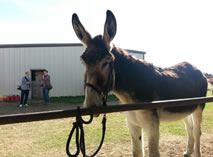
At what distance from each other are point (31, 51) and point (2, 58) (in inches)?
101

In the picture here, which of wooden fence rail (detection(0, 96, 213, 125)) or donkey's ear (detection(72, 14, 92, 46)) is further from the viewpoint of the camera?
donkey's ear (detection(72, 14, 92, 46))

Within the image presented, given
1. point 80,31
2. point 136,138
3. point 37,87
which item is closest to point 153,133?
point 136,138

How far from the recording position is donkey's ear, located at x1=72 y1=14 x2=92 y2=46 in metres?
2.35

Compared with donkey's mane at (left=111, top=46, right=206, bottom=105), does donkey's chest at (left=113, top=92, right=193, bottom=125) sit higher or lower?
lower

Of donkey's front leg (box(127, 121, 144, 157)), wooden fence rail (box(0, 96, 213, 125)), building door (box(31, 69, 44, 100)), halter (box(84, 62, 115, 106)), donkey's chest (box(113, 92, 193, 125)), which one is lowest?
building door (box(31, 69, 44, 100))

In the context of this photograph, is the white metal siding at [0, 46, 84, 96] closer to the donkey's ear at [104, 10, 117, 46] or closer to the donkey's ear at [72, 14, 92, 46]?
the donkey's ear at [72, 14, 92, 46]

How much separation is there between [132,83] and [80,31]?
0.97 meters

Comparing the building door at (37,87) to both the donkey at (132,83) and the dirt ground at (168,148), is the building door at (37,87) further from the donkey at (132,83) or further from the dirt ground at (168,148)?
the donkey at (132,83)

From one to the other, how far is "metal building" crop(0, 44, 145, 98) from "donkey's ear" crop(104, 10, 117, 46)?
1637 cm

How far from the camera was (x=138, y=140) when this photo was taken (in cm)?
316

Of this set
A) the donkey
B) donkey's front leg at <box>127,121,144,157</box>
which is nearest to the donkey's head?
the donkey

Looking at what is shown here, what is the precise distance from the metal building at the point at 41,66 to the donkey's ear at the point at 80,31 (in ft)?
53.4

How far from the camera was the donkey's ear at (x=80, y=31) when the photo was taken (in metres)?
2.35

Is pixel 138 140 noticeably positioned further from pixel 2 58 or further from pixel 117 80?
pixel 2 58
